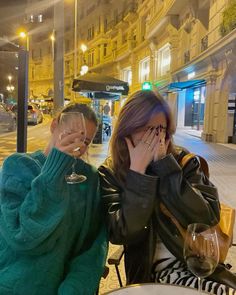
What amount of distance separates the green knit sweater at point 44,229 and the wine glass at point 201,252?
48 centimetres

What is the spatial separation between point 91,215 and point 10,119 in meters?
18.8

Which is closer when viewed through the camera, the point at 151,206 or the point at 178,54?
the point at 151,206

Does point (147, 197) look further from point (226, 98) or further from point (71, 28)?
point (71, 28)

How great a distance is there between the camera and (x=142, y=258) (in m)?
1.72

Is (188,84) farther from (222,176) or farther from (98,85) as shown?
(222,176)

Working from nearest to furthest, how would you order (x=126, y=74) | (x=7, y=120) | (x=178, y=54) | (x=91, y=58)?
(x=7, y=120) < (x=178, y=54) < (x=126, y=74) < (x=91, y=58)

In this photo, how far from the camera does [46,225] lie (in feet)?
4.45

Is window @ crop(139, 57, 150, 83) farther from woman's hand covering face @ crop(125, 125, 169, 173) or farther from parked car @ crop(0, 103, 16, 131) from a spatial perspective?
woman's hand covering face @ crop(125, 125, 169, 173)

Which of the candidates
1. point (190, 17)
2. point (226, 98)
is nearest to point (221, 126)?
point (226, 98)

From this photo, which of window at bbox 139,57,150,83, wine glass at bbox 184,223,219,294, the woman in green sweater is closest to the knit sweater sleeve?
the woman in green sweater

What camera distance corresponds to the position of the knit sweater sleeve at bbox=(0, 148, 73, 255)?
1349 millimetres

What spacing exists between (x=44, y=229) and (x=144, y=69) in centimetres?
2991

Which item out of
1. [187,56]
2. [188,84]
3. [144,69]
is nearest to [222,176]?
[188,84]

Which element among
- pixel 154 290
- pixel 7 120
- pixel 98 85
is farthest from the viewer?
pixel 7 120
